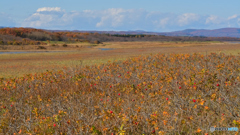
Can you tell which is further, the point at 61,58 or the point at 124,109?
the point at 61,58

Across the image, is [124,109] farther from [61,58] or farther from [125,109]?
[61,58]

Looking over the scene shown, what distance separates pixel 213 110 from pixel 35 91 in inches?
262

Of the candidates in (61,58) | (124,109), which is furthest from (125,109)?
(61,58)

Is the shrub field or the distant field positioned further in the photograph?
the distant field

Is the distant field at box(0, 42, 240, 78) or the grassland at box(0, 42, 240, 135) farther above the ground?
the grassland at box(0, 42, 240, 135)

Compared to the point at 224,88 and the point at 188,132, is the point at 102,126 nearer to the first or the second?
the point at 188,132

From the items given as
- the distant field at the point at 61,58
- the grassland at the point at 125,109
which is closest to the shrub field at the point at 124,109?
the grassland at the point at 125,109

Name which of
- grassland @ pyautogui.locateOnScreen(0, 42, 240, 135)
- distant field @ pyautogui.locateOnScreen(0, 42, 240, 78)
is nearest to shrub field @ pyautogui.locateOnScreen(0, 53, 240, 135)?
grassland @ pyautogui.locateOnScreen(0, 42, 240, 135)

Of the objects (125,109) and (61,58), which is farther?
(61,58)

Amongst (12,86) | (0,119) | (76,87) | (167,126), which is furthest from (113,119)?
(12,86)

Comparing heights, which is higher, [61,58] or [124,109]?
[124,109]

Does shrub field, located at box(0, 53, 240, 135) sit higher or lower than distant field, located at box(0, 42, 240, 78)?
higher

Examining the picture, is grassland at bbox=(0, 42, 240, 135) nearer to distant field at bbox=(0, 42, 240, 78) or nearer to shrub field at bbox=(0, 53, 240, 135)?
shrub field at bbox=(0, 53, 240, 135)

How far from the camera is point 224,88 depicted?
24.3 feet
